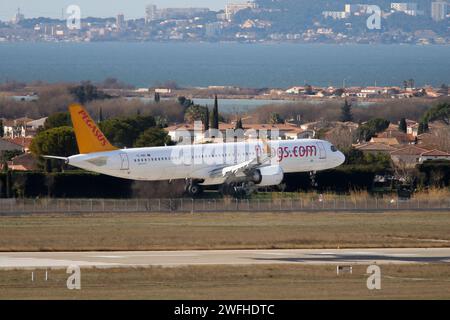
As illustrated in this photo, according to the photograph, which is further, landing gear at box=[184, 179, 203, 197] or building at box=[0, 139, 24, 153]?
building at box=[0, 139, 24, 153]

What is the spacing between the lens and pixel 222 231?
211 ft

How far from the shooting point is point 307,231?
64.4m

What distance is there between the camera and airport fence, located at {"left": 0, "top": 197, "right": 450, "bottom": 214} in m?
80.0

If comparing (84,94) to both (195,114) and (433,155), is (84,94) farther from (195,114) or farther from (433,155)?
(433,155)

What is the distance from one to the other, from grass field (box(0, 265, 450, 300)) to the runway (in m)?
2.08

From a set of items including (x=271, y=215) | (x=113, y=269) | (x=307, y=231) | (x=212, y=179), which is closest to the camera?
(x=113, y=269)

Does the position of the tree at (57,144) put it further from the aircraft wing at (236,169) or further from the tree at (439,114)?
the tree at (439,114)

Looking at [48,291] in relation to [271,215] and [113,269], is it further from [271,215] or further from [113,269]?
[271,215]

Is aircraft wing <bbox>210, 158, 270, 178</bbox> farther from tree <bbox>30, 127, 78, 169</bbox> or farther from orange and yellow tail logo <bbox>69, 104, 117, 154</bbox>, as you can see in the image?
tree <bbox>30, 127, 78, 169</bbox>

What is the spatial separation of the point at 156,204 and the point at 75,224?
14.6 meters

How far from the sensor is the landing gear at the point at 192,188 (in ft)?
294

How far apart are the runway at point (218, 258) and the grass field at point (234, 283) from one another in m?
2.08

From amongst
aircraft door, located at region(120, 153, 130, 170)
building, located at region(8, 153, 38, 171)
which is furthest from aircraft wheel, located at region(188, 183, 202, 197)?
building, located at region(8, 153, 38, 171)
